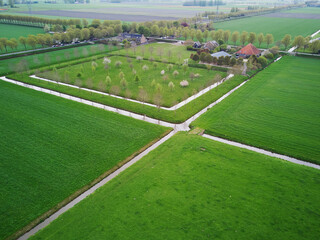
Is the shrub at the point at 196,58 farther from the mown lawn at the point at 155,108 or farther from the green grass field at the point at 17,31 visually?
the green grass field at the point at 17,31

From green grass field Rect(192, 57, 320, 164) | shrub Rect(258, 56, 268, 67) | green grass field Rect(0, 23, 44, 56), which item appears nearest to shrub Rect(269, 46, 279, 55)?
shrub Rect(258, 56, 268, 67)

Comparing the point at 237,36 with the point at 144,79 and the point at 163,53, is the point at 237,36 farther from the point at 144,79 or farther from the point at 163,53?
the point at 144,79

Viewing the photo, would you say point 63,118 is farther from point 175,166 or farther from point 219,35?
point 219,35

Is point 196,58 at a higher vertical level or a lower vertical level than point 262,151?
higher

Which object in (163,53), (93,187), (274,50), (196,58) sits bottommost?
(93,187)

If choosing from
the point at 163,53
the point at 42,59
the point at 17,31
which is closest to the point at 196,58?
the point at 163,53

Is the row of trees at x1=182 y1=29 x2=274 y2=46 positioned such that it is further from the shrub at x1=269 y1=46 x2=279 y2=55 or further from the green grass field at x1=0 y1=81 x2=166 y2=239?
the green grass field at x1=0 y1=81 x2=166 y2=239

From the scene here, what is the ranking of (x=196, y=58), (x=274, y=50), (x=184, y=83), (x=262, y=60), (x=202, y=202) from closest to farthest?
(x=202, y=202)
(x=184, y=83)
(x=262, y=60)
(x=196, y=58)
(x=274, y=50)
